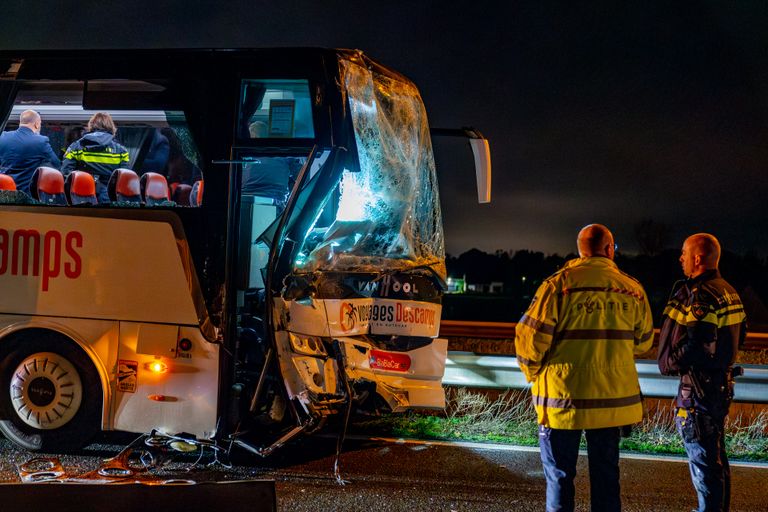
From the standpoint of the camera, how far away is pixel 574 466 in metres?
3.83

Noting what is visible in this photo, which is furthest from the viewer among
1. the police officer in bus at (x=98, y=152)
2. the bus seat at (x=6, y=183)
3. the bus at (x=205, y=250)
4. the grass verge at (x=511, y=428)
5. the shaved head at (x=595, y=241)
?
the grass verge at (x=511, y=428)

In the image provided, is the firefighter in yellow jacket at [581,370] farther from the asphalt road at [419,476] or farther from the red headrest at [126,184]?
the red headrest at [126,184]

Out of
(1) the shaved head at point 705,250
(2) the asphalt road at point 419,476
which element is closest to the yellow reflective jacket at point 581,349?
(1) the shaved head at point 705,250

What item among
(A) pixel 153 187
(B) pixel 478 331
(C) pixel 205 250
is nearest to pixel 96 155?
(A) pixel 153 187

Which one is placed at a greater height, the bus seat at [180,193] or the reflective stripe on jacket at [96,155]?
the reflective stripe on jacket at [96,155]

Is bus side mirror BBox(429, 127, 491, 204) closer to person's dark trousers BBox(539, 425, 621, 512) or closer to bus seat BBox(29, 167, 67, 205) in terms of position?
person's dark trousers BBox(539, 425, 621, 512)

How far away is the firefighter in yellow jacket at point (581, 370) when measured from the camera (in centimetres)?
376

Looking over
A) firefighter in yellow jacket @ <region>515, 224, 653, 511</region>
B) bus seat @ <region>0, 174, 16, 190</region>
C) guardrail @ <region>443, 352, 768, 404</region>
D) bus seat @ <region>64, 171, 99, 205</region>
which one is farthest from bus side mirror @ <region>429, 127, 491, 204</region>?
bus seat @ <region>0, 174, 16, 190</region>

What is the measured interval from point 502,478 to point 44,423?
359cm

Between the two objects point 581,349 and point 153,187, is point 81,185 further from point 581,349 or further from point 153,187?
point 581,349

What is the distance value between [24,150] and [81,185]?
0.85m

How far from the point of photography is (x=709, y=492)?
14.2 ft

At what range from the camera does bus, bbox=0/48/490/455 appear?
5.46 meters

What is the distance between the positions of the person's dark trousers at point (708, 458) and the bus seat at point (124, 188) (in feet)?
14.2
